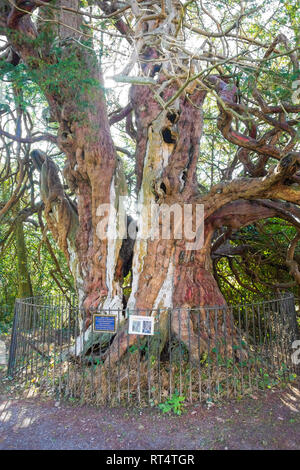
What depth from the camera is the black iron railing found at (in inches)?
195

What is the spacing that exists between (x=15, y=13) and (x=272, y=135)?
4.52m

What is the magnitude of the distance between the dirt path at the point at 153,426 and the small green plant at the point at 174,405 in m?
0.08

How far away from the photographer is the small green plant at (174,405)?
451cm

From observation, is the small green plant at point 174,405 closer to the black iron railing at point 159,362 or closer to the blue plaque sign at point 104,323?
the black iron railing at point 159,362

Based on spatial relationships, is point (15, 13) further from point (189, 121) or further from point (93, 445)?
point (93, 445)

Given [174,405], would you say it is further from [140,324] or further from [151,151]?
[151,151]

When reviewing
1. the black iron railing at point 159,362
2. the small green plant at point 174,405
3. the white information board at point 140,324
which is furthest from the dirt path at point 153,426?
the white information board at point 140,324

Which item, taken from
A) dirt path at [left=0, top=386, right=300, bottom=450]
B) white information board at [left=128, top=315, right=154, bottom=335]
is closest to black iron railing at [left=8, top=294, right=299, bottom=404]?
white information board at [left=128, top=315, right=154, bottom=335]

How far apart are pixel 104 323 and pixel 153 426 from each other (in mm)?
1628

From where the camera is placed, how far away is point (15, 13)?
4910 millimetres

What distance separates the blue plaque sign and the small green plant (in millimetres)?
1242

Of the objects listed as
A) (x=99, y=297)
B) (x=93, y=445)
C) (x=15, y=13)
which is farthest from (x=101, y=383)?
(x=15, y=13)

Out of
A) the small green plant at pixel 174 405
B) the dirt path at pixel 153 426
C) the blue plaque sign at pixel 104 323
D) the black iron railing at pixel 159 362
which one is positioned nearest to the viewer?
the dirt path at pixel 153 426

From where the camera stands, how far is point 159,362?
4891 mm
